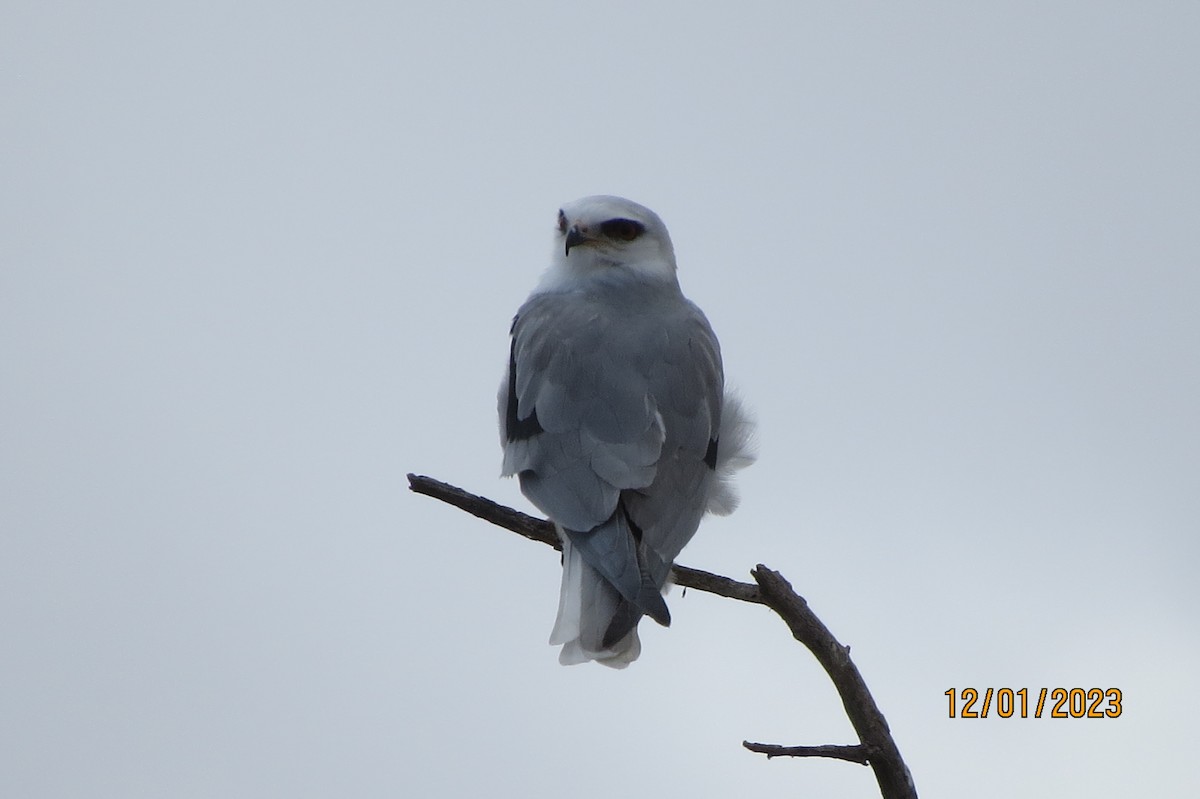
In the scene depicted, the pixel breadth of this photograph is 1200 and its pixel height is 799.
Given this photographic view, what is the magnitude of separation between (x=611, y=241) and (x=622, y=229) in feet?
0.27

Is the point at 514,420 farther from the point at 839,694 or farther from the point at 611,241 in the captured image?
the point at 839,694

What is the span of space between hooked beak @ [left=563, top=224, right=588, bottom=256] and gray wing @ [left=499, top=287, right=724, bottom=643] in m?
0.32

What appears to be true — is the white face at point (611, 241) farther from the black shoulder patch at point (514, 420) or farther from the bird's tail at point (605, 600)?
the bird's tail at point (605, 600)

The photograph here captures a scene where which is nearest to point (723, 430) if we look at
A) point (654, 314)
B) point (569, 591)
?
point (654, 314)

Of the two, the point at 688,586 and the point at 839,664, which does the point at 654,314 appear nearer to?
the point at 688,586

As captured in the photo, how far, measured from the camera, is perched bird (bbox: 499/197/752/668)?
445 cm

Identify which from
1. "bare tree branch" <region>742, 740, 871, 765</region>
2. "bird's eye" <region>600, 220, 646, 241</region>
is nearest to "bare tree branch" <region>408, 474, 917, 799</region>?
"bare tree branch" <region>742, 740, 871, 765</region>

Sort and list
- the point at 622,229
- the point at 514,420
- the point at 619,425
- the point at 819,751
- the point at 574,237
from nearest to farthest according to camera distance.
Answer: the point at 819,751
the point at 619,425
the point at 514,420
the point at 574,237
the point at 622,229

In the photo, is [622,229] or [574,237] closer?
[574,237]

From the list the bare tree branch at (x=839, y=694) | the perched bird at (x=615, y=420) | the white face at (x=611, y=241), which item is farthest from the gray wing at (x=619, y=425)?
the bare tree branch at (x=839, y=694)

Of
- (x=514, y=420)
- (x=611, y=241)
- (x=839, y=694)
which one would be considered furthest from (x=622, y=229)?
(x=839, y=694)

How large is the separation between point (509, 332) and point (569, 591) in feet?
5.89

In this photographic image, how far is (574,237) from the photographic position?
19.6 feet

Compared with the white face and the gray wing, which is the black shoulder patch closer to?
the gray wing
